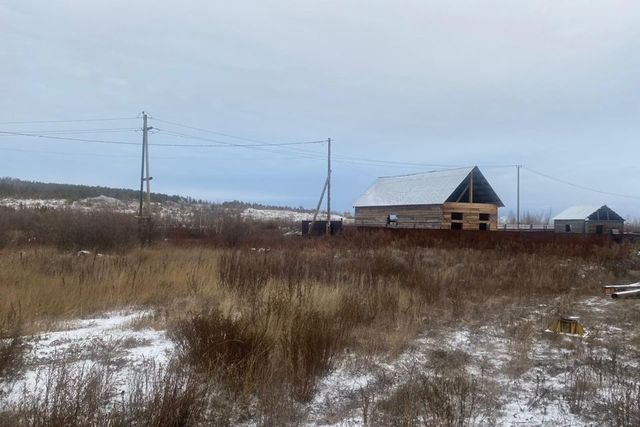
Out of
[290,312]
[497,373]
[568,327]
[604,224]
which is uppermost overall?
[604,224]

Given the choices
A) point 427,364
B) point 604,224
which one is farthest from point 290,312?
point 604,224

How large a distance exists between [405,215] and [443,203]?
3.58 meters

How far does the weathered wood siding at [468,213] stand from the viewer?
2958cm

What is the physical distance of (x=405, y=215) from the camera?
32.3m

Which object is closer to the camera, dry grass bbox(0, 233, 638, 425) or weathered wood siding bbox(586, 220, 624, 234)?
dry grass bbox(0, 233, 638, 425)

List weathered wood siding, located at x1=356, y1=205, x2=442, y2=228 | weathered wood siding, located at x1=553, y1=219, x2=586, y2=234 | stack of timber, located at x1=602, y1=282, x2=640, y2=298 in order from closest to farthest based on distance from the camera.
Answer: stack of timber, located at x1=602, y1=282, x2=640, y2=298 → weathered wood siding, located at x1=356, y1=205, x2=442, y2=228 → weathered wood siding, located at x1=553, y1=219, x2=586, y2=234

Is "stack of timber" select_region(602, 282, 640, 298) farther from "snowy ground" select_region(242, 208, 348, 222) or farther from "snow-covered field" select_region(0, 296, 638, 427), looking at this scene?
"snowy ground" select_region(242, 208, 348, 222)

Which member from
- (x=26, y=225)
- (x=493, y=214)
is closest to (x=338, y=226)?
(x=493, y=214)

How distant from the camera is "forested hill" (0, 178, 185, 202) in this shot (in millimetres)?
52625

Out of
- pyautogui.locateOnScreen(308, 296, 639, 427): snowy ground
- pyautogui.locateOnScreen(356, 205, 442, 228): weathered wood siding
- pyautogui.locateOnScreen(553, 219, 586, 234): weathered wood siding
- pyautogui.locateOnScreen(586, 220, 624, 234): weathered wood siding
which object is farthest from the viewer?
pyautogui.locateOnScreen(553, 219, 586, 234): weathered wood siding

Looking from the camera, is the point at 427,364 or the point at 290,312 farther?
the point at 290,312

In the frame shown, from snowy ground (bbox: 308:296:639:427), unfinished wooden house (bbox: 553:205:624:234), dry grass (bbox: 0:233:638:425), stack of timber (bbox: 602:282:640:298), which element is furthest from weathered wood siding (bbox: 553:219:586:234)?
snowy ground (bbox: 308:296:639:427)

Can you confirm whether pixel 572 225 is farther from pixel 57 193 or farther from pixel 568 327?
pixel 57 193

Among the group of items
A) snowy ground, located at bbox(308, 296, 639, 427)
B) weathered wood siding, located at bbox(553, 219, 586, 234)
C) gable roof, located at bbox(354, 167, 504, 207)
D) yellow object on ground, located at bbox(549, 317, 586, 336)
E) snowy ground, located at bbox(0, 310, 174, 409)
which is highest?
gable roof, located at bbox(354, 167, 504, 207)
